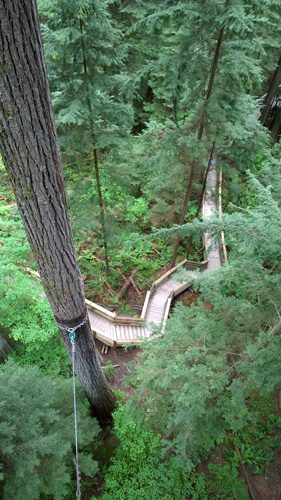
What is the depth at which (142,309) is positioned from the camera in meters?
10.9

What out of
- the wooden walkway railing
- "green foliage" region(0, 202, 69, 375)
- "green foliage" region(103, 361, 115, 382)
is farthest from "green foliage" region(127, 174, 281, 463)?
"green foliage" region(0, 202, 69, 375)

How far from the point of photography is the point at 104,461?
7418mm

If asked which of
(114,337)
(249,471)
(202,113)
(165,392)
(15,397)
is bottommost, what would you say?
(249,471)

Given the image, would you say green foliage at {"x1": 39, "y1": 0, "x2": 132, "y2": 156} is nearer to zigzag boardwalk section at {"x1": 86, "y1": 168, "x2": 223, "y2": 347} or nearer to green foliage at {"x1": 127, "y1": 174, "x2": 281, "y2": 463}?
green foliage at {"x1": 127, "y1": 174, "x2": 281, "y2": 463}

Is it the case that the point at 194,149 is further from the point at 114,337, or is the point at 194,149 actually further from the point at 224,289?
the point at 114,337

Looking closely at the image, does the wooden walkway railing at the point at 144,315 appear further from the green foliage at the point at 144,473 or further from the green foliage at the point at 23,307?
the green foliage at the point at 144,473

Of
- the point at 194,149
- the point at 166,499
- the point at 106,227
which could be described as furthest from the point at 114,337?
the point at 194,149

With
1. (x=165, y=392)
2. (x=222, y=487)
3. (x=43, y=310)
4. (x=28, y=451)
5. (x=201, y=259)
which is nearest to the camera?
(x=28, y=451)

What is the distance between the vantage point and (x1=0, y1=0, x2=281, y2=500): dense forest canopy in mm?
4594

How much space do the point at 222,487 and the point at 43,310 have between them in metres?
5.59

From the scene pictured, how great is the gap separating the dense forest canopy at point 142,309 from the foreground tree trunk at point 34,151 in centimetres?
2

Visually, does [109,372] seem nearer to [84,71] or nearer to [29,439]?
[29,439]

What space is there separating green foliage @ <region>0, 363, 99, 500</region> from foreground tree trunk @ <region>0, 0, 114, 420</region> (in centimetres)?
147

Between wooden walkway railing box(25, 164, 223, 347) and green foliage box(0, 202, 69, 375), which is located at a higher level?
green foliage box(0, 202, 69, 375)
